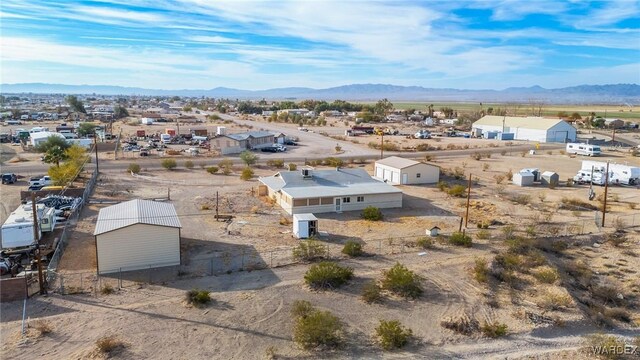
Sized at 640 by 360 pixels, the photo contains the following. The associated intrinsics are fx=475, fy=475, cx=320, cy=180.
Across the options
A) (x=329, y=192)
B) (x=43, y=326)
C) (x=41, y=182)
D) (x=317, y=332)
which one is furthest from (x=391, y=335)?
(x=41, y=182)

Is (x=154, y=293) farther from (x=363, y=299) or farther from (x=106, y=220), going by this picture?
(x=363, y=299)

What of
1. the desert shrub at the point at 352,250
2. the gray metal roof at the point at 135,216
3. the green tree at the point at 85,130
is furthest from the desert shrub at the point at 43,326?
the green tree at the point at 85,130

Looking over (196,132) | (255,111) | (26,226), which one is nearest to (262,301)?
(26,226)

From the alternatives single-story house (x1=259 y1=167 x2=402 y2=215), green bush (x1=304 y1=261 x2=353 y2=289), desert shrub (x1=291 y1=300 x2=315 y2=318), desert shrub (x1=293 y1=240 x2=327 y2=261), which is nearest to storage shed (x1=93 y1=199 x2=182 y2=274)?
desert shrub (x1=293 y1=240 x2=327 y2=261)

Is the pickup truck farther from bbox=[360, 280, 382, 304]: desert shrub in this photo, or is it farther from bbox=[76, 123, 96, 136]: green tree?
bbox=[76, 123, 96, 136]: green tree

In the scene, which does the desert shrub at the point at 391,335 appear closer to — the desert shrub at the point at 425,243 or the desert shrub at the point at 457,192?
the desert shrub at the point at 425,243

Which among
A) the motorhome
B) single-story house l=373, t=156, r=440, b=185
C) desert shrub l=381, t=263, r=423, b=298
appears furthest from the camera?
the motorhome
